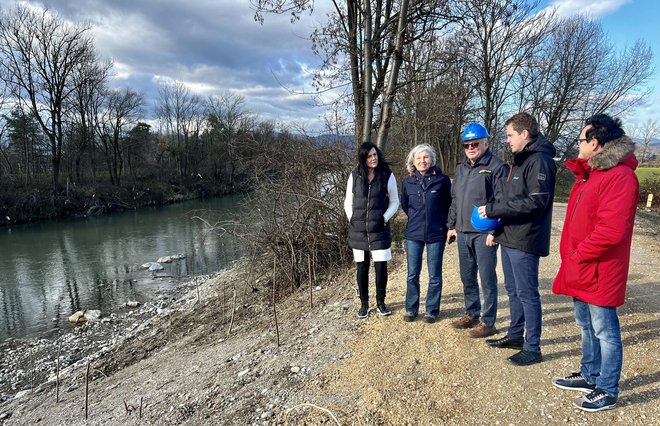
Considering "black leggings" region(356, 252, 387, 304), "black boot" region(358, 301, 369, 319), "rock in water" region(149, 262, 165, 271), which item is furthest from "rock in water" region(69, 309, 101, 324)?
"black leggings" region(356, 252, 387, 304)

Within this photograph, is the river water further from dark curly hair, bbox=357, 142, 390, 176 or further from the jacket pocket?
the jacket pocket

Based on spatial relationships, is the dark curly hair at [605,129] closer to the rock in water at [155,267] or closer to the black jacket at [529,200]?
the black jacket at [529,200]

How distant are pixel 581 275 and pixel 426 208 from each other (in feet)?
5.07

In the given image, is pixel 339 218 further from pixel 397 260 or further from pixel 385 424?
pixel 385 424

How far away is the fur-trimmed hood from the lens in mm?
2324

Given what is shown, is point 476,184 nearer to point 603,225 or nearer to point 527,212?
point 527,212

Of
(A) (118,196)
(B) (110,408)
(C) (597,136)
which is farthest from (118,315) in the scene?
(A) (118,196)

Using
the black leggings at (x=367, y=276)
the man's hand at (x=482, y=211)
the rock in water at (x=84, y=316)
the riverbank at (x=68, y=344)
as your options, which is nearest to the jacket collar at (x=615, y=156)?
the man's hand at (x=482, y=211)

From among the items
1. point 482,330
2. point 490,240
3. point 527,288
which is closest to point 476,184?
point 490,240

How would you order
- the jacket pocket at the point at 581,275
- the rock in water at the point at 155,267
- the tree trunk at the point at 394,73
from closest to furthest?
the jacket pocket at the point at 581,275, the tree trunk at the point at 394,73, the rock in water at the point at 155,267

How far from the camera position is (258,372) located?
380 cm

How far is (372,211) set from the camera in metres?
4.04

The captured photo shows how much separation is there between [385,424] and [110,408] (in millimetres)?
3012

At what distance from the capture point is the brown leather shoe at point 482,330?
3.67 meters
